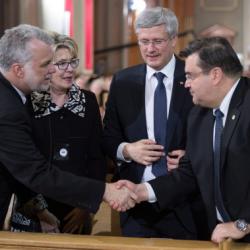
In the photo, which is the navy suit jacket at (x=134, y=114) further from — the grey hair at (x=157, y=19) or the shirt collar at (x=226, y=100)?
the shirt collar at (x=226, y=100)

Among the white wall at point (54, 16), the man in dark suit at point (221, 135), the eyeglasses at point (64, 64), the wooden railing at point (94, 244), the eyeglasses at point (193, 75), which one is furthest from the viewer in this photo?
the white wall at point (54, 16)

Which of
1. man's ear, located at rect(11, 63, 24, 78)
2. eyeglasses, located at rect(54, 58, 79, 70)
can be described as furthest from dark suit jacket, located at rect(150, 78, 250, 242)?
man's ear, located at rect(11, 63, 24, 78)

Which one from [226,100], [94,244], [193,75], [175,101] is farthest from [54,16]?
[94,244]

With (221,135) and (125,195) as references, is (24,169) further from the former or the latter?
(221,135)

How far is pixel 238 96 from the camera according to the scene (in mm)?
2186

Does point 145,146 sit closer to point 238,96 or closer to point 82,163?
point 82,163

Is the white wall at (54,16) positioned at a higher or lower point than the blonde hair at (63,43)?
lower

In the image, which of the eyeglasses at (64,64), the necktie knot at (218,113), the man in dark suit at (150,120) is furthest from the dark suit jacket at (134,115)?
the necktie knot at (218,113)

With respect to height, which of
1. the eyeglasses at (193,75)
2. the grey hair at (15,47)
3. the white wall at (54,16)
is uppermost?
the grey hair at (15,47)

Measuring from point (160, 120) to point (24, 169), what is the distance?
2.14 feet

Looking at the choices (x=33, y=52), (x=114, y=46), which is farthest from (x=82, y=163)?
(x=114, y=46)

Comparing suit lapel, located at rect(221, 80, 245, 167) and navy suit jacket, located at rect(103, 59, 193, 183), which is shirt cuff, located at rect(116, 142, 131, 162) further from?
suit lapel, located at rect(221, 80, 245, 167)

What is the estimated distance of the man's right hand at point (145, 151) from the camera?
8.25ft

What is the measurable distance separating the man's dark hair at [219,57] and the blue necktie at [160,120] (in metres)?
0.35
